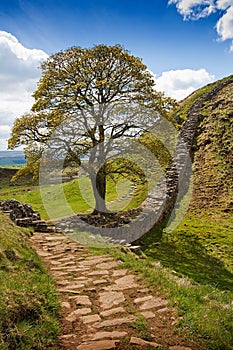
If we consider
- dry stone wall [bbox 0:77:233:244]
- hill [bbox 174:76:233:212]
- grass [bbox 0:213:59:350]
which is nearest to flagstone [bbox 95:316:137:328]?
grass [bbox 0:213:59:350]

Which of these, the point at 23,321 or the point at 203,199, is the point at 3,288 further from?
the point at 203,199

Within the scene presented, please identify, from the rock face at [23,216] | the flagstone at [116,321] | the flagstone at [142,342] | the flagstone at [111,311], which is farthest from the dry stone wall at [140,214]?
the flagstone at [142,342]

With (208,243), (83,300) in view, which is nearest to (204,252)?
(208,243)

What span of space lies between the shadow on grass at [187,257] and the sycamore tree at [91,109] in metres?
5.42

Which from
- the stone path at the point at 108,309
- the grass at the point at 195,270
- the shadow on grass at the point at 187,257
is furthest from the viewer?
the shadow on grass at the point at 187,257

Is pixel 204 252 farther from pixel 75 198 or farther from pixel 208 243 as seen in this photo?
pixel 75 198

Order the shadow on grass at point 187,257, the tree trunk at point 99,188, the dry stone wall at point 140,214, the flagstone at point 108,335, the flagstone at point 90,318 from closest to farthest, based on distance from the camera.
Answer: the flagstone at point 108,335 < the flagstone at point 90,318 < the shadow on grass at point 187,257 < the dry stone wall at point 140,214 < the tree trunk at point 99,188

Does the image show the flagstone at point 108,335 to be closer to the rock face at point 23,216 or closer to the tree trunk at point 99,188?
the rock face at point 23,216

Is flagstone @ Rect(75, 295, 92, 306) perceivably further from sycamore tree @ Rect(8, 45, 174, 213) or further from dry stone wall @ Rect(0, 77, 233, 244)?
sycamore tree @ Rect(8, 45, 174, 213)

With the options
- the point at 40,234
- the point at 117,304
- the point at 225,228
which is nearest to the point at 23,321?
the point at 117,304

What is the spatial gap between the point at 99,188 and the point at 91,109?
530 centimetres

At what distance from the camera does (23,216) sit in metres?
18.8

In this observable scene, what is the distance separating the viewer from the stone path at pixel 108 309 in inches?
224

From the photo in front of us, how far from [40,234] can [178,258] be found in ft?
24.7
